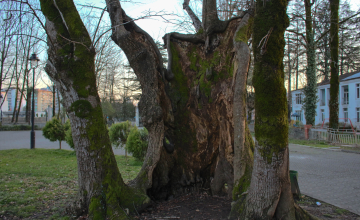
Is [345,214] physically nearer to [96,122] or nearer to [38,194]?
[96,122]

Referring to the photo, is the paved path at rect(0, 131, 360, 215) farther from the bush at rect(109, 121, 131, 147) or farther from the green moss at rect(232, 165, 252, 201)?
the bush at rect(109, 121, 131, 147)

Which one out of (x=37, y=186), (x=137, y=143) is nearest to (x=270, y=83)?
(x=37, y=186)

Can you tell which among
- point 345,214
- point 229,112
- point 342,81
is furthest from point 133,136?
point 342,81

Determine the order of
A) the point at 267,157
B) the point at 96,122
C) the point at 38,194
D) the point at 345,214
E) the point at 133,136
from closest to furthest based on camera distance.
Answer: the point at 267,157
the point at 96,122
the point at 345,214
the point at 38,194
the point at 133,136

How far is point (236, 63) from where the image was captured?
5.18m

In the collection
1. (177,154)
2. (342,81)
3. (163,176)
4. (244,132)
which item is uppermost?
(342,81)

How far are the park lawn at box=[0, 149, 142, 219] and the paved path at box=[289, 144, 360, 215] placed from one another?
5.28 m

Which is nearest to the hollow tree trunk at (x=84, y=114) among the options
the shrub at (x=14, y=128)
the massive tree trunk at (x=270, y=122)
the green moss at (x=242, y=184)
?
the green moss at (x=242, y=184)

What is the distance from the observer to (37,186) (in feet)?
22.5

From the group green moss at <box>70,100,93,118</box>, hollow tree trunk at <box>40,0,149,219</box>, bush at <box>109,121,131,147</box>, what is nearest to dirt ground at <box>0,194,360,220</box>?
hollow tree trunk at <box>40,0,149,219</box>

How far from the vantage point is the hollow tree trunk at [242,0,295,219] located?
374cm

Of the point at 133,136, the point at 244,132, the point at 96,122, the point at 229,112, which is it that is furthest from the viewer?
the point at 133,136

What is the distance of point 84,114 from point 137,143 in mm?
6449

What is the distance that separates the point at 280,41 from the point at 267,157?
5.49 ft
